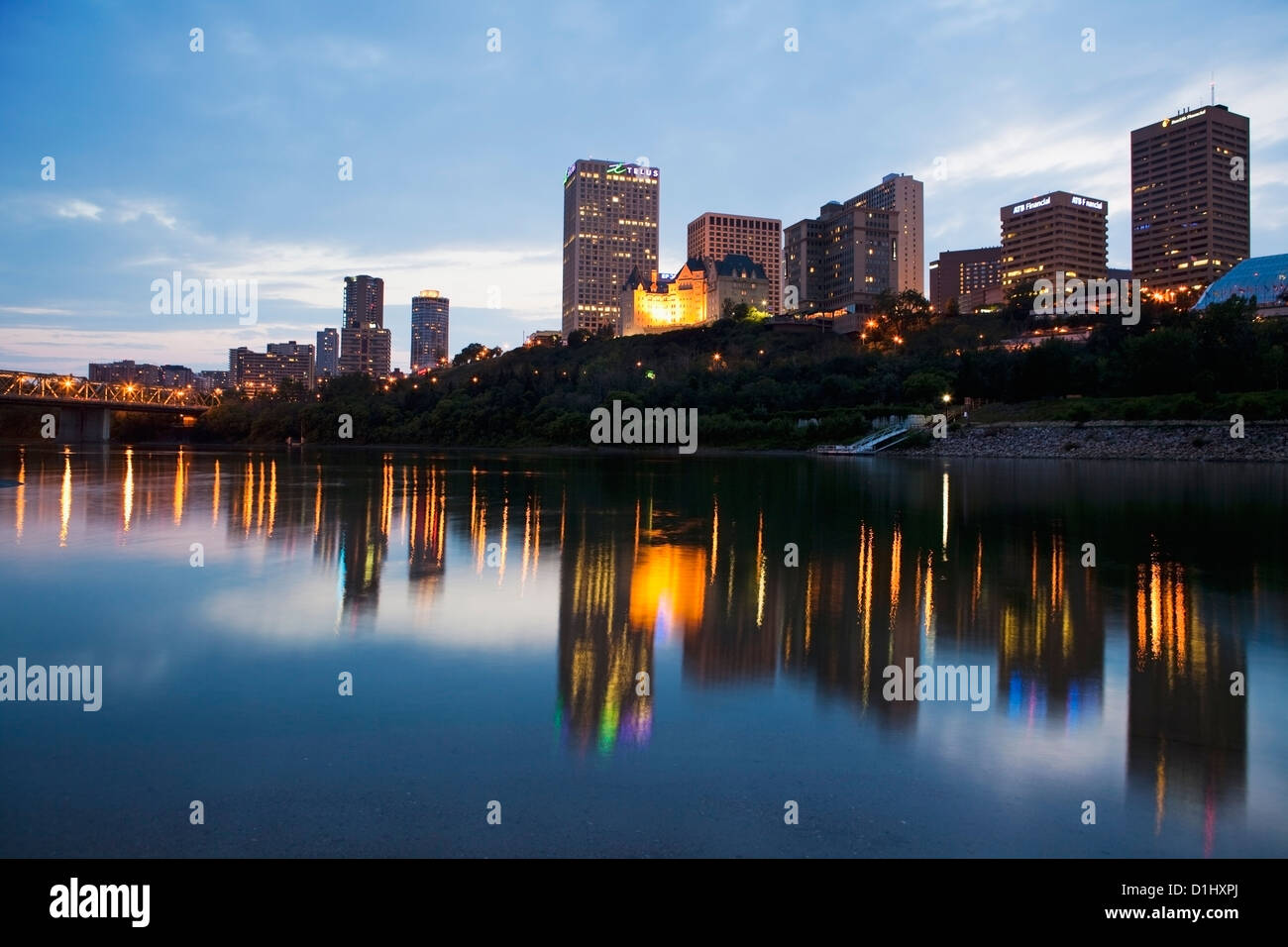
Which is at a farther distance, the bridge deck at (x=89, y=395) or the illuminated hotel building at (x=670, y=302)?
the illuminated hotel building at (x=670, y=302)

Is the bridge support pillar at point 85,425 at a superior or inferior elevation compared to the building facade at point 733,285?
inferior

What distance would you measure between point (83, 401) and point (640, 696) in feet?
391

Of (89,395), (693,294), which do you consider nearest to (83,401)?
(89,395)

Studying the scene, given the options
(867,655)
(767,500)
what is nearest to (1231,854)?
(867,655)

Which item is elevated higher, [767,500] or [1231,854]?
[767,500]

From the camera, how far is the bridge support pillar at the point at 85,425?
356ft

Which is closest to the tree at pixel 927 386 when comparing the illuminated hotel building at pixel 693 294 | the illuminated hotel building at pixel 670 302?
the illuminated hotel building at pixel 693 294

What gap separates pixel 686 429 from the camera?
83.4 m

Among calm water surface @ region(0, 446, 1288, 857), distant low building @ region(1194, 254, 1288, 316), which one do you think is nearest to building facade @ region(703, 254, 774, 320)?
distant low building @ region(1194, 254, 1288, 316)

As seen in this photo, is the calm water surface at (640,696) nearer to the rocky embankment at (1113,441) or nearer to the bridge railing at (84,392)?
the rocky embankment at (1113,441)

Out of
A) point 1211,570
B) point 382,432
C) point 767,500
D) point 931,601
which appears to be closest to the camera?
point 931,601
